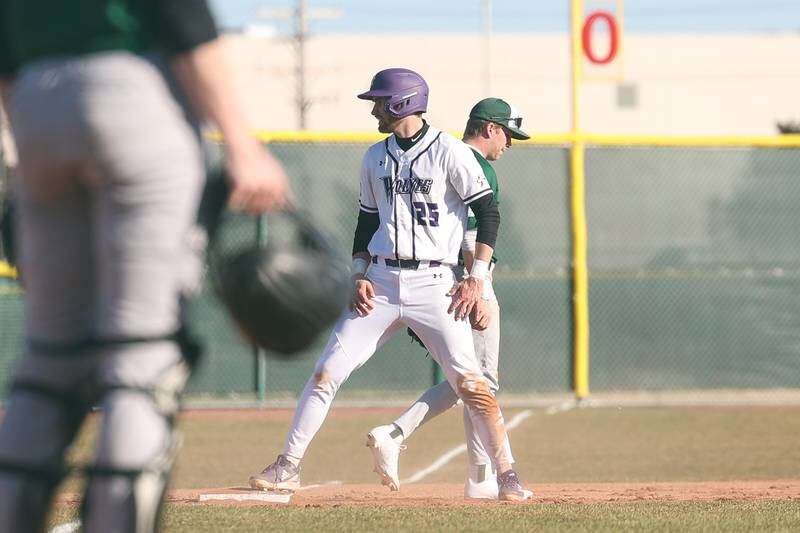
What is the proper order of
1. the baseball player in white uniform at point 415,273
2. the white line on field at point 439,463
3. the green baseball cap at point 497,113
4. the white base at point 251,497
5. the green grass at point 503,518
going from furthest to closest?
1. the white line on field at point 439,463
2. the green baseball cap at point 497,113
3. the baseball player in white uniform at point 415,273
4. the white base at point 251,497
5. the green grass at point 503,518

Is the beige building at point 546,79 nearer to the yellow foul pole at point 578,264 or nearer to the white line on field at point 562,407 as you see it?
the yellow foul pole at point 578,264

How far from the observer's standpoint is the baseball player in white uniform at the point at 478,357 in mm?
7570

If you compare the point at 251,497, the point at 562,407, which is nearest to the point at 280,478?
the point at 251,497

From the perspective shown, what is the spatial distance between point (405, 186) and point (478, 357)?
3.41 feet

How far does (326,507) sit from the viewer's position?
677cm

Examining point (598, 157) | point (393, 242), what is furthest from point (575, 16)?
point (393, 242)

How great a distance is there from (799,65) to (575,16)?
4196 cm

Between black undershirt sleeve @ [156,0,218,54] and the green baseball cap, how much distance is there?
5.00 metres

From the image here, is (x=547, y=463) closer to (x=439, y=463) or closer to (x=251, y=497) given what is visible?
(x=439, y=463)

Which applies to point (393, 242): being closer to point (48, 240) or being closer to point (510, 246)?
point (48, 240)

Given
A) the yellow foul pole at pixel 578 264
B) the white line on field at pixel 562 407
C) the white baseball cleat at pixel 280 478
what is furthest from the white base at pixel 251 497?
the yellow foul pole at pixel 578 264

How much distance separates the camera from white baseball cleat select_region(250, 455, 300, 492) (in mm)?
7273

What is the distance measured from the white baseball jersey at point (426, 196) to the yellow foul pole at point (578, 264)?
8159 millimetres

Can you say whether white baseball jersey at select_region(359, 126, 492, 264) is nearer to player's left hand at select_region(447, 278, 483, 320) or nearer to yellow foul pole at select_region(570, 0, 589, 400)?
player's left hand at select_region(447, 278, 483, 320)
